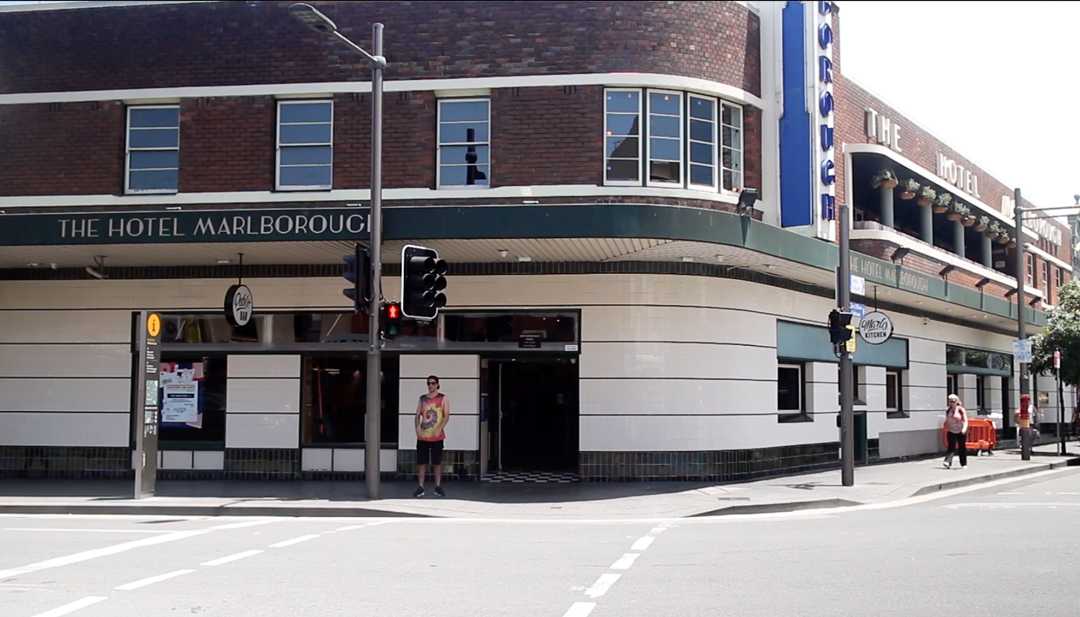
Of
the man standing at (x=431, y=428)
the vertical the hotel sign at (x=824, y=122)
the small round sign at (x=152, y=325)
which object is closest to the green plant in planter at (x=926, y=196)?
the vertical the hotel sign at (x=824, y=122)

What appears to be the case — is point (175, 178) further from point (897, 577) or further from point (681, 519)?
point (897, 577)

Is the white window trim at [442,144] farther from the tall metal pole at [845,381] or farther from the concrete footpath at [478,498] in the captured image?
the tall metal pole at [845,381]

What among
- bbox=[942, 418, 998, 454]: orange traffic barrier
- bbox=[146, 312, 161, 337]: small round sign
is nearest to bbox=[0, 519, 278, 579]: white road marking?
bbox=[146, 312, 161, 337]: small round sign

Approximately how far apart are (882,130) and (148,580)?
65.5 feet

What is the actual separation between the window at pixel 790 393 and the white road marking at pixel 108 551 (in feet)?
35.6

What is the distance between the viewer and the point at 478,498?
16031 mm

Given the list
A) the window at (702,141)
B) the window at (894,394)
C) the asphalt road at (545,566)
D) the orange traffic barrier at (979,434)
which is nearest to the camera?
the asphalt road at (545,566)

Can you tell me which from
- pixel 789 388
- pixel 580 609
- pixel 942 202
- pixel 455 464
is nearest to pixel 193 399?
pixel 455 464

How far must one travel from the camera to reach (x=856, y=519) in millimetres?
13789

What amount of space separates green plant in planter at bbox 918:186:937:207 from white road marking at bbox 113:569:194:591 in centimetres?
2172

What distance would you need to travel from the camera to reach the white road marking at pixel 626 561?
32.7 feet

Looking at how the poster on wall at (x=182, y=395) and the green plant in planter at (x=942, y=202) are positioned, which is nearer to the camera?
the poster on wall at (x=182, y=395)

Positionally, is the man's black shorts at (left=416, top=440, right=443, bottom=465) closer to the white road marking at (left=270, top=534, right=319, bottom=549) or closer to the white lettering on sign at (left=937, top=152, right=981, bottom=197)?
the white road marking at (left=270, top=534, right=319, bottom=549)

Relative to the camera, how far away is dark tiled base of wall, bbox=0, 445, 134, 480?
19188mm
